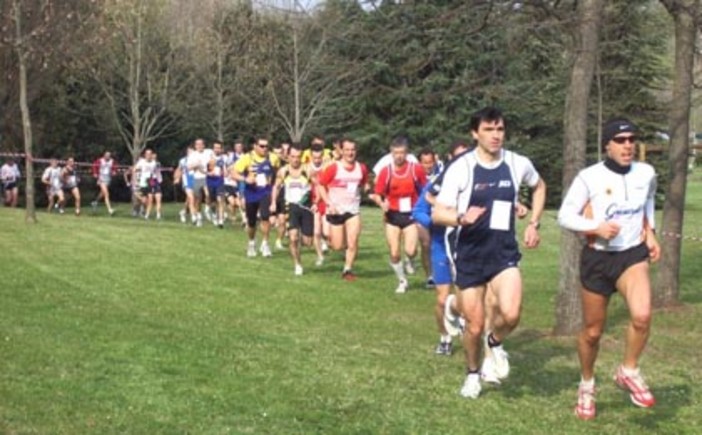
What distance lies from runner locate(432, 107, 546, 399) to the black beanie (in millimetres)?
778

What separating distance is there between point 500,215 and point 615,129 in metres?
1.08

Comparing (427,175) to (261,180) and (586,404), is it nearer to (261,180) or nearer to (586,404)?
(261,180)

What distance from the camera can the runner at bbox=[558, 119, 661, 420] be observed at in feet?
22.4

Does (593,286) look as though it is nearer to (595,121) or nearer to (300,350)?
(300,350)

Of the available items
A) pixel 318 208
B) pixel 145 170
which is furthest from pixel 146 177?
pixel 318 208

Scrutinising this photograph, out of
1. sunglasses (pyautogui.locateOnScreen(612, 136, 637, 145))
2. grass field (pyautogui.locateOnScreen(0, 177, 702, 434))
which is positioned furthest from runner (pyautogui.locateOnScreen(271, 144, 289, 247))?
sunglasses (pyautogui.locateOnScreen(612, 136, 637, 145))

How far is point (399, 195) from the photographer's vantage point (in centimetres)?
1359

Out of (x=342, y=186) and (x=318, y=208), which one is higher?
(x=342, y=186)

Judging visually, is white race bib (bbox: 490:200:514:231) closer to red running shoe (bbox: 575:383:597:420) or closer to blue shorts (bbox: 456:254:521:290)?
blue shorts (bbox: 456:254:521:290)

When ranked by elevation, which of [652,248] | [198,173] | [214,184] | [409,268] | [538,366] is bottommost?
[409,268]

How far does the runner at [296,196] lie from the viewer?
16000 millimetres

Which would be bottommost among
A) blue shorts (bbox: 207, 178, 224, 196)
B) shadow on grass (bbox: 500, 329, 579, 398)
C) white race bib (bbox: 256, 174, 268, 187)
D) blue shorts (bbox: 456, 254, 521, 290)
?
shadow on grass (bbox: 500, 329, 579, 398)

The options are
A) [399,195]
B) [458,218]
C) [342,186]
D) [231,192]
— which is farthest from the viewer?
[231,192]

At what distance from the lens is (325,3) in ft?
117
